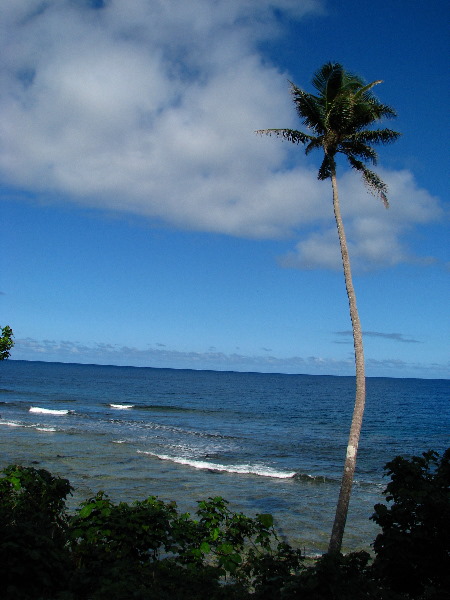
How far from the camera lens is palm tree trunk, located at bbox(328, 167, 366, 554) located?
11992mm

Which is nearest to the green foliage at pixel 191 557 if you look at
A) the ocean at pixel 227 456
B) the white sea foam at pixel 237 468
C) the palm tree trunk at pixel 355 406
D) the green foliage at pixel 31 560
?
the green foliage at pixel 31 560

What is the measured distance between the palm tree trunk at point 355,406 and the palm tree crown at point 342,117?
34.9 inches

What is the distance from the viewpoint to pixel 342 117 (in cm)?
1425

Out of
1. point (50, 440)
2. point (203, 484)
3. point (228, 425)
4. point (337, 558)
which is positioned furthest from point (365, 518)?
point (228, 425)

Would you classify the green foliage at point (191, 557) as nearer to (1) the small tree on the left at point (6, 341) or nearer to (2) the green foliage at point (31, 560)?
(2) the green foliage at point (31, 560)

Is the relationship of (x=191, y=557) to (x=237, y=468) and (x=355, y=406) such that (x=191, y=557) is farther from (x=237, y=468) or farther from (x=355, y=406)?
(x=237, y=468)

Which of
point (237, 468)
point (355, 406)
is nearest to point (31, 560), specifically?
point (355, 406)

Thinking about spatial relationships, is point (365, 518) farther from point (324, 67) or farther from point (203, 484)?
point (324, 67)

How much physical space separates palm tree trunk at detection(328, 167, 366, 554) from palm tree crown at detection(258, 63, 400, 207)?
89 cm

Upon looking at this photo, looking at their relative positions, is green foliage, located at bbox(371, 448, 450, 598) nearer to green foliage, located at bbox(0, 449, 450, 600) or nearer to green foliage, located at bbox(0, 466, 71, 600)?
green foliage, located at bbox(0, 449, 450, 600)

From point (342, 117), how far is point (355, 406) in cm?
868

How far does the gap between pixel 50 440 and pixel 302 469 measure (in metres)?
18.6

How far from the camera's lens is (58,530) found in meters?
8.46

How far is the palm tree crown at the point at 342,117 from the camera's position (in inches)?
557
